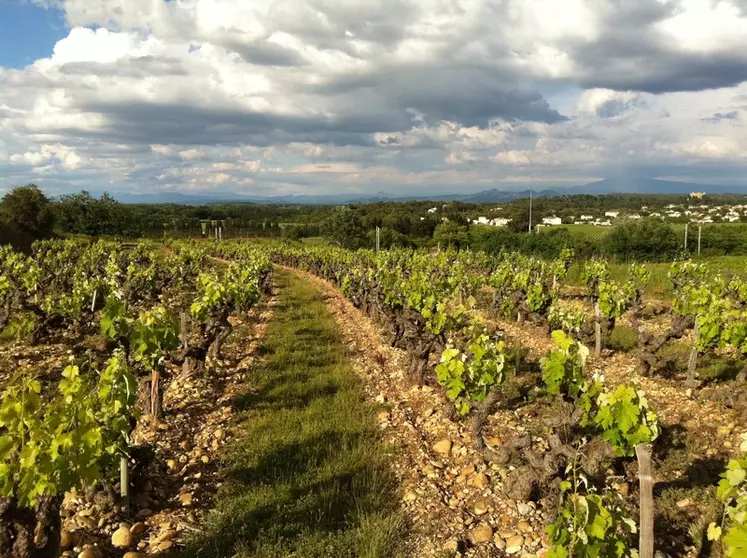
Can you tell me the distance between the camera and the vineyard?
12.7ft

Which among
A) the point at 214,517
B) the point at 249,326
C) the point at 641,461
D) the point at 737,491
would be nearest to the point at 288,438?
the point at 214,517

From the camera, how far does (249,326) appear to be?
14.6 meters

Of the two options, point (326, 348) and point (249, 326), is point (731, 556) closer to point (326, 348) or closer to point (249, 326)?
point (326, 348)

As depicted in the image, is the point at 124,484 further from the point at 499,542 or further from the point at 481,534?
the point at 499,542

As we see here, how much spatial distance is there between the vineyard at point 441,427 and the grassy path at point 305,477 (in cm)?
8

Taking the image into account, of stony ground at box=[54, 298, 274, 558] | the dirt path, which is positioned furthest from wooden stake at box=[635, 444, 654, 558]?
stony ground at box=[54, 298, 274, 558]

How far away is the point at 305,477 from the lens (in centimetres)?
577

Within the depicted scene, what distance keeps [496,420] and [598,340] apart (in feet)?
14.4

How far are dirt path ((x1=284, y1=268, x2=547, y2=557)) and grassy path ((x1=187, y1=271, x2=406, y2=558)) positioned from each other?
24 cm

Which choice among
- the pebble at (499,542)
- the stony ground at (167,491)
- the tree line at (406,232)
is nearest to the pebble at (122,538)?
the stony ground at (167,491)

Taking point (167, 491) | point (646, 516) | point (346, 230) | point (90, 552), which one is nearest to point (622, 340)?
point (646, 516)

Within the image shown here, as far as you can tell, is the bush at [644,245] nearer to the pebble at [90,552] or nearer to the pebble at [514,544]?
the pebble at [514,544]

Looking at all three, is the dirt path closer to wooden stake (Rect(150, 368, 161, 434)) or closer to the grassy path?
the grassy path

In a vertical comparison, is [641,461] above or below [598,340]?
above
